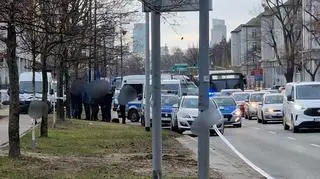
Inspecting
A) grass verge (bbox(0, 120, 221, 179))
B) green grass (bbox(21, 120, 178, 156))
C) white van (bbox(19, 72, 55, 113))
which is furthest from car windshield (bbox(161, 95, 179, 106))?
grass verge (bbox(0, 120, 221, 179))

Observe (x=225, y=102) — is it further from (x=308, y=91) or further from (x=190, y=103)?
(x=308, y=91)

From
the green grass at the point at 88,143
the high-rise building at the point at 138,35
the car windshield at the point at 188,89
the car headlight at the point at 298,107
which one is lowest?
the green grass at the point at 88,143

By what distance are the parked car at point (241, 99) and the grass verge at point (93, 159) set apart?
89.0ft

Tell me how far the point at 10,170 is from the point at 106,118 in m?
24.8

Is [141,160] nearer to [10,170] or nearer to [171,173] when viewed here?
[171,173]

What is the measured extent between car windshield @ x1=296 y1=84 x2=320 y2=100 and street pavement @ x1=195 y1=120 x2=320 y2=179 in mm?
1505

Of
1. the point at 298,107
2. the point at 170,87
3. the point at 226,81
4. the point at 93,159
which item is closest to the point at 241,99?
the point at 226,81

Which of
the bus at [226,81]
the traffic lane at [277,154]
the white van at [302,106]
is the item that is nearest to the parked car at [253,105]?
the bus at [226,81]

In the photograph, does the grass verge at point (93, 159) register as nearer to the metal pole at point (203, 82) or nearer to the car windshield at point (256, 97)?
the metal pole at point (203, 82)

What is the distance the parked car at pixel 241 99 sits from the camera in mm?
48053

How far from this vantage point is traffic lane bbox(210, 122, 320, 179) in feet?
47.9

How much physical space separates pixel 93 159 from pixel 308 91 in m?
15.4

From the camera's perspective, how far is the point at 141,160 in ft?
48.7

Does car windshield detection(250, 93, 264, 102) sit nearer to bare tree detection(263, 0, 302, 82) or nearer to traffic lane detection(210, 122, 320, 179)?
traffic lane detection(210, 122, 320, 179)
